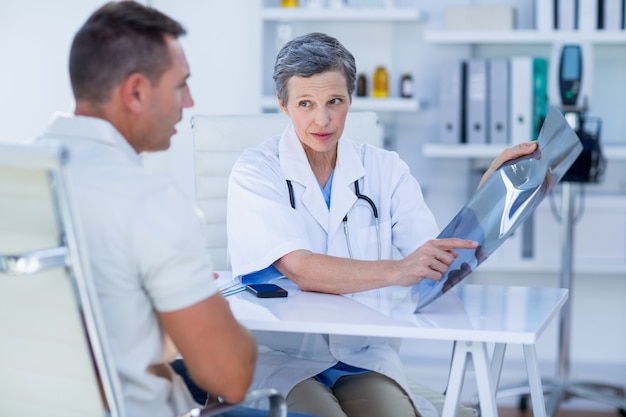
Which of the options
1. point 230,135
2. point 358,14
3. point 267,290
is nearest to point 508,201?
point 267,290

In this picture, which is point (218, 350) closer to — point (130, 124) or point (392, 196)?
point (130, 124)

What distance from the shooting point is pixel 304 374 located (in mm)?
1979

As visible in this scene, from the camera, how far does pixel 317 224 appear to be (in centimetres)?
220

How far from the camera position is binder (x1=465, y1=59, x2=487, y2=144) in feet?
12.2

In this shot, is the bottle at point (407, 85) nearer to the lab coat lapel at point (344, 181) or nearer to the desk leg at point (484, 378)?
the lab coat lapel at point (344, 181)

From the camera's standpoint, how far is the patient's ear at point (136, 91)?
55.4 inches

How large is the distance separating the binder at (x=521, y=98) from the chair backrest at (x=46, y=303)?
106 inches

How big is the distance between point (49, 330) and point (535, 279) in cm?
309

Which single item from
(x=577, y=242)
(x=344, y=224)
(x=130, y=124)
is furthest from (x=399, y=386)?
(x=577, y=242)

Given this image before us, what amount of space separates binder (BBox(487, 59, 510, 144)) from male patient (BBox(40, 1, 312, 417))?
243cm

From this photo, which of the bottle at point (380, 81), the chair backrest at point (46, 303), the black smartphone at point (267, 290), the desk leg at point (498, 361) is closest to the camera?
the chair backrest at point (46, 303)

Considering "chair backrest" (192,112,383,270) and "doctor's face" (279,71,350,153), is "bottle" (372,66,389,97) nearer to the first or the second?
"chair backrest" (192,112,383,270)

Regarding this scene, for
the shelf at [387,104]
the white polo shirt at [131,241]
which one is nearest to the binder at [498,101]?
the shelf at [387,104]

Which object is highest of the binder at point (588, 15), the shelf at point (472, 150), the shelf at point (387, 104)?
the binder at point (588, 15)
